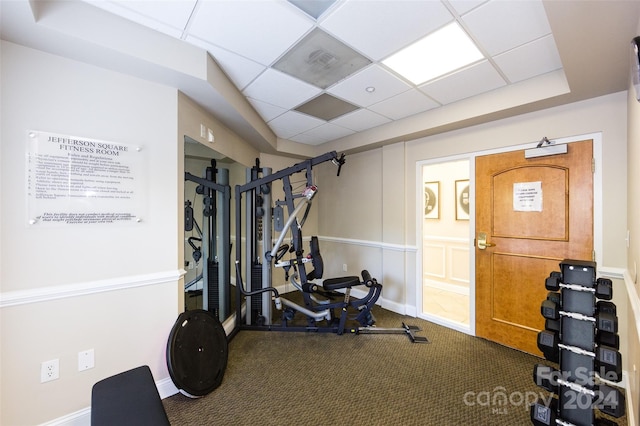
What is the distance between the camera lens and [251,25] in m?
1.66

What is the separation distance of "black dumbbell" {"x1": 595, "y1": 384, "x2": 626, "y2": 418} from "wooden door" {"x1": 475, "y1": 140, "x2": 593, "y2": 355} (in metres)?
1.43

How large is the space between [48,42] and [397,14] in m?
2.03

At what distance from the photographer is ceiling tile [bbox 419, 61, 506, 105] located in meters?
2.19

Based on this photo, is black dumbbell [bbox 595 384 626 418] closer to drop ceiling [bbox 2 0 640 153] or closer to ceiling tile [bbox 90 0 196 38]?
drop ceiling [bbox 2 0 640 153]

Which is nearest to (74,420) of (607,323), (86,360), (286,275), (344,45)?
(86,360)

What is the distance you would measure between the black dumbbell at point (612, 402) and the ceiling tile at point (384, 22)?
7.11 feet

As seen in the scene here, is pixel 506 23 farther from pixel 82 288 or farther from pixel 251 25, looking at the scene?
pixel 82 288

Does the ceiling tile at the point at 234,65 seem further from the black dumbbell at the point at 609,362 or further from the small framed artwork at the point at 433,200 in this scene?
the small framed artwork at the point at 433,200

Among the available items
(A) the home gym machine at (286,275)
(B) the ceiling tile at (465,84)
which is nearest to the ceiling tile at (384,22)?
(B) the ceiling tile at (465,84)

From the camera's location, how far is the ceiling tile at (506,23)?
151 centimetres

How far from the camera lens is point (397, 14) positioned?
61.9 inches

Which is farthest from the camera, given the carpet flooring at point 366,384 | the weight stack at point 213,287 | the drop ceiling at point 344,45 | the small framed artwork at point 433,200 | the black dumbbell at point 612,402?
the small framed artwork at point 433,200

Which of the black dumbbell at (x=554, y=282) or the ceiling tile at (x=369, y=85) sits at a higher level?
the ceiling tile at (x=369, y=85)

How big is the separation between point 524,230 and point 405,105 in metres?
1.77
